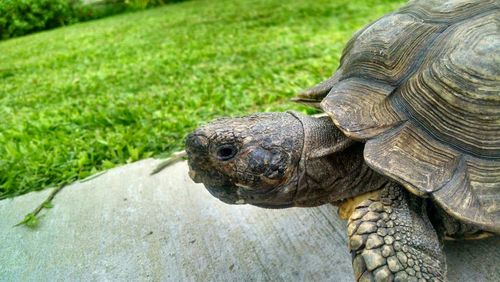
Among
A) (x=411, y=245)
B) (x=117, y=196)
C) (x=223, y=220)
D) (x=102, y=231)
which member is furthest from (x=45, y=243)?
(x=411, y=245)

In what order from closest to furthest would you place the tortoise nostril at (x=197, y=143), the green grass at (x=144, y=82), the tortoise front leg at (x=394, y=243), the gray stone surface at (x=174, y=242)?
the tortoise front leg at (x=394, y=243) → the tortoise nostril at (x=197, y=143) → the gray stone surface at (x=174, y=242) → the green grass at (x=144, y=82)

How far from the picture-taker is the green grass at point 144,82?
3408 mm

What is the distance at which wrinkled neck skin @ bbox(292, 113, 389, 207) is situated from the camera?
1787 millimetres

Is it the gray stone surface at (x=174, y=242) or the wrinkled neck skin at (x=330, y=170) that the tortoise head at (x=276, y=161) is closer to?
the wrinkled neck skin at (x=330, y=170)

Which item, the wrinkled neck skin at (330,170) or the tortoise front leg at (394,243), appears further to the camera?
the wrinkled neck skin at (330,170)

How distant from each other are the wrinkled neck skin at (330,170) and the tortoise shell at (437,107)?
0.13 metres

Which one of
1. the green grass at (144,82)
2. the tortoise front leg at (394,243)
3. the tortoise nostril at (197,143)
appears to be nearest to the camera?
the tortoise front leg at (394,243)

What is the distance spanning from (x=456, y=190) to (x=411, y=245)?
260 mm

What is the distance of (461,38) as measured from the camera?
1.72 meters

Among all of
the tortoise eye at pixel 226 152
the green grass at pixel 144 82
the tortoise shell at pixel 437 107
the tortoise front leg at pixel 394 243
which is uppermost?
the tortoise shell at pixel 437 107

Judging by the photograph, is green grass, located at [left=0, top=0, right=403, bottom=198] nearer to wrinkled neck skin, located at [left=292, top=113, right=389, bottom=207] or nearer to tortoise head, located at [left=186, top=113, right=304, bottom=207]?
tortoise head, located at [left=186, top=113, right=304, bottom=207]

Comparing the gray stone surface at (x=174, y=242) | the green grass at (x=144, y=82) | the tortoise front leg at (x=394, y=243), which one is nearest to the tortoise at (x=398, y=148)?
the tortoise front leg at (x=394, y=243)

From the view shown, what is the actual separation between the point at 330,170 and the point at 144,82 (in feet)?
13.9

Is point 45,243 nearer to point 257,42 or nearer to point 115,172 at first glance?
point 115,172
